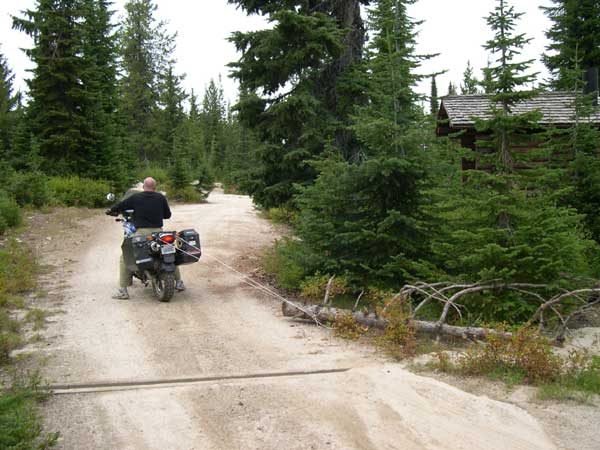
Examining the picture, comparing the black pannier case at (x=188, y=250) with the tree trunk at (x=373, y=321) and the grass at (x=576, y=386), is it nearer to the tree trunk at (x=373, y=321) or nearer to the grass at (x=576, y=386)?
the tree trunk at (x=373, y=321)

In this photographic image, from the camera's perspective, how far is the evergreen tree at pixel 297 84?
13648 mm

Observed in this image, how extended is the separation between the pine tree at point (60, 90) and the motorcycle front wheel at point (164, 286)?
1665 cm

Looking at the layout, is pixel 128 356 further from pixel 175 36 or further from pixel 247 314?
pixel 175 36

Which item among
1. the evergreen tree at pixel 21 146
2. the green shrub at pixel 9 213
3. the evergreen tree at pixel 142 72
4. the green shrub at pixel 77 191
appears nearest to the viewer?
the green shrub at pixel 9 213

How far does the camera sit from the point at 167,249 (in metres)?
9.15

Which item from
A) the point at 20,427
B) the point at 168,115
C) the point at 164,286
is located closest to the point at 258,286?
the point at 164,286

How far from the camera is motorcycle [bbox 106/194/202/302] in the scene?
9188 mm

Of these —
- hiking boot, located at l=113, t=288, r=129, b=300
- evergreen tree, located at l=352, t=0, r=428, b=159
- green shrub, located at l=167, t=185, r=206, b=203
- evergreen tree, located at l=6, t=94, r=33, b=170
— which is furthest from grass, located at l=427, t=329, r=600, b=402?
green shrub, located at l=167, t=185, r=206, b=203

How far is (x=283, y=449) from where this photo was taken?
14.6ft

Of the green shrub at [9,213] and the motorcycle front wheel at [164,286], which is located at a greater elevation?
the green shrub at [9,213]

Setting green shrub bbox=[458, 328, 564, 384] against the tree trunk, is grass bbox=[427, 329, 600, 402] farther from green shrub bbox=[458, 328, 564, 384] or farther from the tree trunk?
the tree trunk

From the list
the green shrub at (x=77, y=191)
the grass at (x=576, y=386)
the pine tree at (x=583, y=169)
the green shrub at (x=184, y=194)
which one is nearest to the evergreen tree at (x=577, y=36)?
the pine tree at (x=583, y=169)

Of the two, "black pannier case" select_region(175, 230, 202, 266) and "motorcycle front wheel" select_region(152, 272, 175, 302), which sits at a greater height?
"black pannier case" select_region(175, 230, 202, 266)

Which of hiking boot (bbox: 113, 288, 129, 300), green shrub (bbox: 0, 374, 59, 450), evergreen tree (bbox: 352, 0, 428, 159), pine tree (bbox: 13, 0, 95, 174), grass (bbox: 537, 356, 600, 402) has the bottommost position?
grass (bbox: 537, 356, 600, 402)
